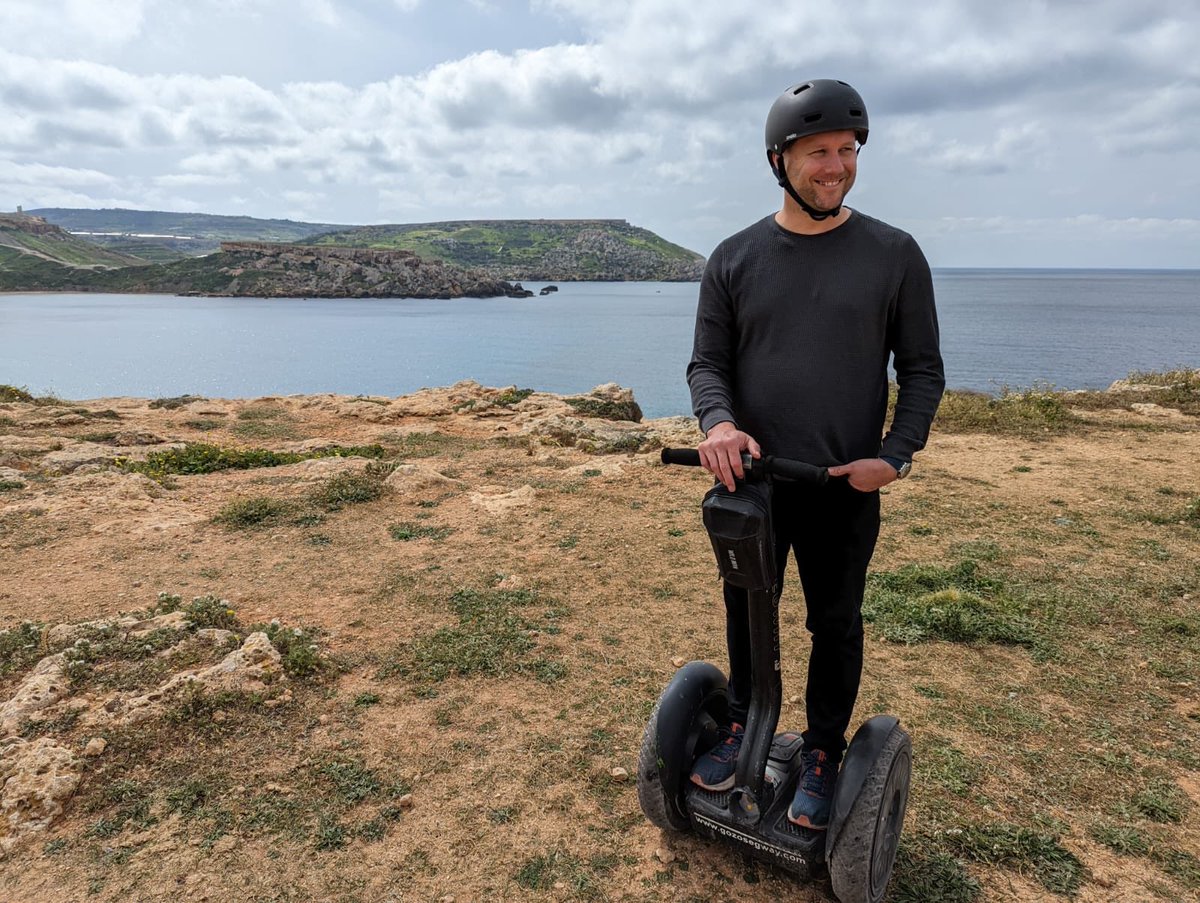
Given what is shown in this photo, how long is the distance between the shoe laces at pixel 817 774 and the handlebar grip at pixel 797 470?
→ 1.44 metres

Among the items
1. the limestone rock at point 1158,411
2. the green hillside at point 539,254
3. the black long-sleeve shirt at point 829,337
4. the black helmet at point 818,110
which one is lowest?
A: the limestone rock at point 1158,411

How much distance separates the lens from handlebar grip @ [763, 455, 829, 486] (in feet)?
8.08

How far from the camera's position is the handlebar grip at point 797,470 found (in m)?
2.46

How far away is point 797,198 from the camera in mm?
2641

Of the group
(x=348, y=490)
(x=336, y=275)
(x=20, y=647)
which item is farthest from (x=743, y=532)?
(x=336, y=275)

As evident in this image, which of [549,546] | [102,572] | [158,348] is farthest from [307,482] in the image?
[158,348]

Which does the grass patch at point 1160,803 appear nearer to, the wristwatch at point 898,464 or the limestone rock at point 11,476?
the wristwatch at point 898,464

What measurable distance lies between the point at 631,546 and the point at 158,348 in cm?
5367

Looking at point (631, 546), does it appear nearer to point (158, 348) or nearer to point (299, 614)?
point (299, 614)

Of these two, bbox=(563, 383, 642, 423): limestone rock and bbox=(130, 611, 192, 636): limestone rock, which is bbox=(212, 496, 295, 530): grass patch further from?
bbox=(563, 383, 642, 423): limestone rock

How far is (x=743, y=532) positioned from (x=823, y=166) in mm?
1426

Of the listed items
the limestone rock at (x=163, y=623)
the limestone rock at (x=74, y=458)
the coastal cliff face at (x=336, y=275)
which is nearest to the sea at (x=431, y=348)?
the limestone rock at (x=74, y=458)

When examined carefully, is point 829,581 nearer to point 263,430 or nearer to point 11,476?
point 11,476

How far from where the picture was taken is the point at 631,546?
7.82 meters
